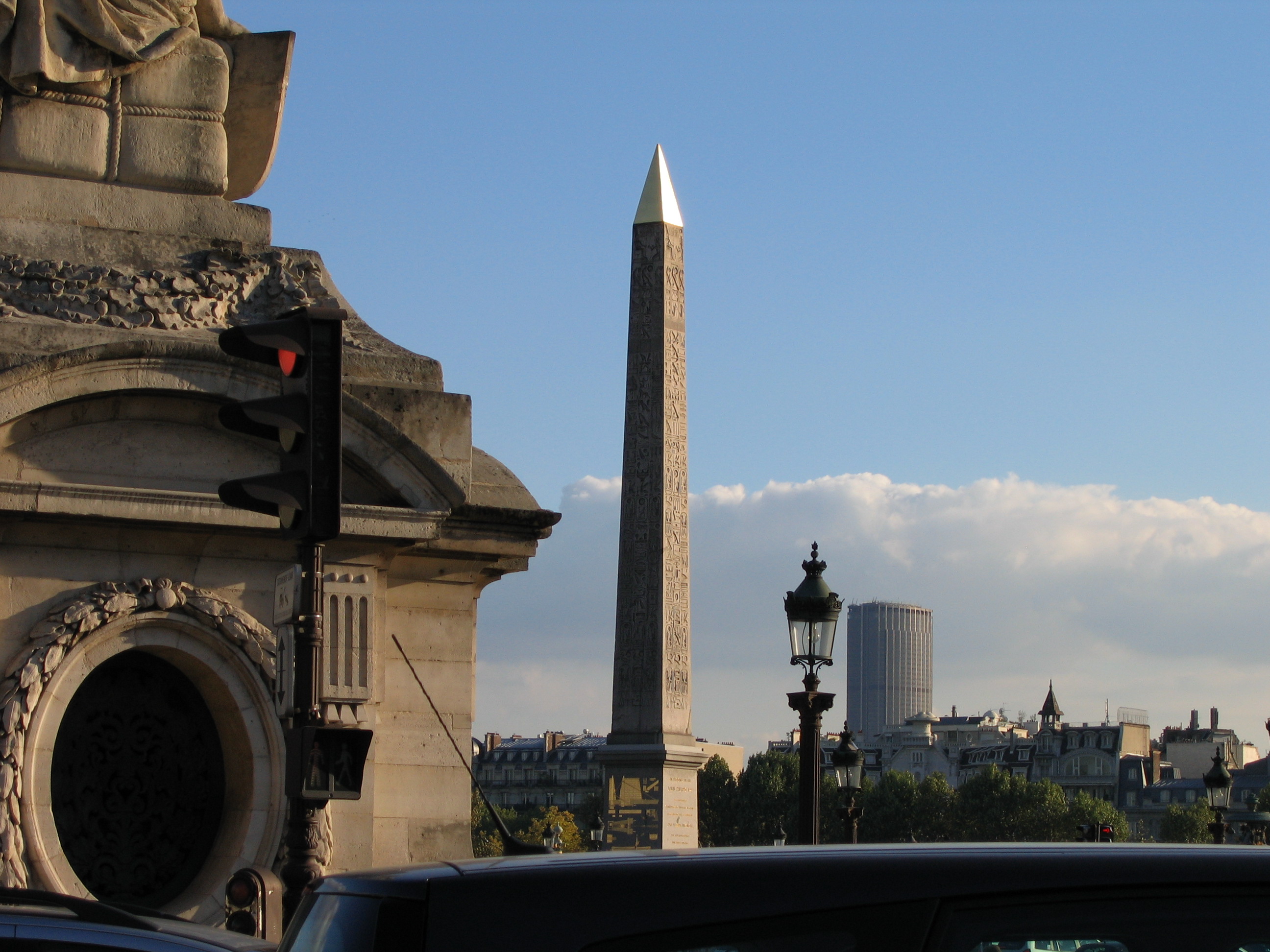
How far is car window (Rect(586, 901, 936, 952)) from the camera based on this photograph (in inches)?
119

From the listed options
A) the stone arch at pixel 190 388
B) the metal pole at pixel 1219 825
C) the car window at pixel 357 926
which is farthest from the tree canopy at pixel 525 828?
the car window at pixel 357 926

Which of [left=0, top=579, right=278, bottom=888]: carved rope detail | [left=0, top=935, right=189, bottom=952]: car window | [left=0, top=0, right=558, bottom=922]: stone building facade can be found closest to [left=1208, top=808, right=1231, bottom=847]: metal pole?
[left=0, top=0, right=558, bottom=922]: stone building facade

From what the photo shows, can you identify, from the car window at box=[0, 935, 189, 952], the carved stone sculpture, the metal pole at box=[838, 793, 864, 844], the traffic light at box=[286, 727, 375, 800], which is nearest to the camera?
the car window at box=[0, 935, 189, 952]

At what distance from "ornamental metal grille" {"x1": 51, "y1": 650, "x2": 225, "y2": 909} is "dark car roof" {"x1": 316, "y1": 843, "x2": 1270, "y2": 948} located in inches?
314

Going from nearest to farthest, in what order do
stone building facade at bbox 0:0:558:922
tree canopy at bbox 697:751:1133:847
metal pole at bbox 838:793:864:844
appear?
stone building facade at bbox 0:0:558:922 < metal pole at bbox 838:793:864:844 < tree canopy at bbox 697:751:1133:847

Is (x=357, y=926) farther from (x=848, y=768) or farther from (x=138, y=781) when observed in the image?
(x=848, y=768)

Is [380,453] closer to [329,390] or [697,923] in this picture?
[329,390]

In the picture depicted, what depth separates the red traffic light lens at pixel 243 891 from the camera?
954 centimetres

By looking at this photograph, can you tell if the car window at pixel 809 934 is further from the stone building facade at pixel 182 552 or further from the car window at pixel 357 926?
the stone building facade at pixel 182 552

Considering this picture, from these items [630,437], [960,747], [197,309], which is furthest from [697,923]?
[960,747]

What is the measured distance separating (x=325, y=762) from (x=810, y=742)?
6.68 m

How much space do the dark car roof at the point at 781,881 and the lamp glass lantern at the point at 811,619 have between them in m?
10.4

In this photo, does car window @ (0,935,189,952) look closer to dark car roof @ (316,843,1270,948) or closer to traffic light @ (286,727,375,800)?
dark car roof @ (316,843,1270,948)

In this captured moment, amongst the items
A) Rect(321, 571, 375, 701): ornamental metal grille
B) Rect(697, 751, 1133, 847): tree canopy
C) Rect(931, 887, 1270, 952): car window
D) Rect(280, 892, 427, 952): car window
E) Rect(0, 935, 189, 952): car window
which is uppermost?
Rect(321, 571, 375, 701): ornamental metal grille
